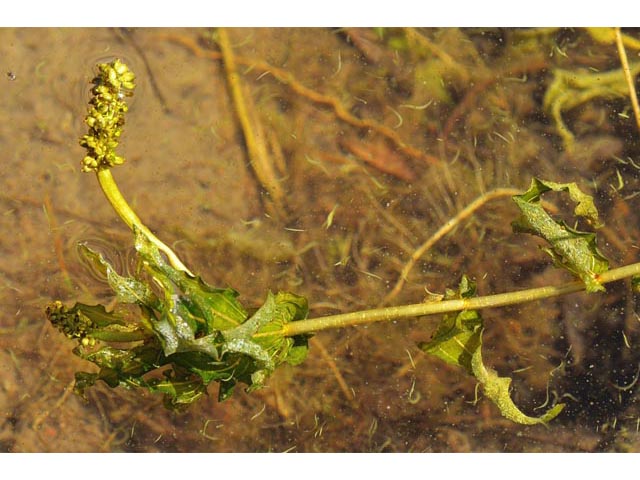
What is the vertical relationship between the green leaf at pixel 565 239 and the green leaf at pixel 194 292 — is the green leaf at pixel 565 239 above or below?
below

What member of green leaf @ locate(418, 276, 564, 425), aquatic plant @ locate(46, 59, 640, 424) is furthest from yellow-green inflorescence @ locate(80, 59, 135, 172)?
green leaf @ locate(418, 276, 564, 425)

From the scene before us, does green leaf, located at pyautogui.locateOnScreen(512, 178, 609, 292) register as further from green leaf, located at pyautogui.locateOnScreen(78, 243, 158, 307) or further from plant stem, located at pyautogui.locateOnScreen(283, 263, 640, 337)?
green leaf, located at pyautogui.locateOnScreen(78, 243, 158, 307)

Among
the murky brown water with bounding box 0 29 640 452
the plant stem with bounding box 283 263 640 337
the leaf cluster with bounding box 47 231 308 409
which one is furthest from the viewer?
the murky brown water with bounding box 0 29 640 452

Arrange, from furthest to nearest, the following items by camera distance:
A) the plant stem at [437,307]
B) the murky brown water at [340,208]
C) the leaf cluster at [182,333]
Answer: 1. the murky brown water at [340,208]
2. the plant stem at [437,307]
3. the leaf cluster at [182,333]

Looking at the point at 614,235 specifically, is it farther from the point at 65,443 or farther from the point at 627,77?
the point at 65,443

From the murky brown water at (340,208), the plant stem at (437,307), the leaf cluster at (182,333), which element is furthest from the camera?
the murky brown water at (340,208)

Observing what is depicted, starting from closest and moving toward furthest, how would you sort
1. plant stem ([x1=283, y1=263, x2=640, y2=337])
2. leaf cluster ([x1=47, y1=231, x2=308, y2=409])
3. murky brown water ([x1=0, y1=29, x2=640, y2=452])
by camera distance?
1. leaf cluster ([x1=47, y1=231, x2=308, y2=409])
2. plant stem ([x1=283, y1=263, x2=640, y2=337])
3. murky brown water ([x1=0, y1=29, x2=640, y2=452])

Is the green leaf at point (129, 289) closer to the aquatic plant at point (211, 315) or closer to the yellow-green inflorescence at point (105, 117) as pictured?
the aquatic plant at point (211, 315)

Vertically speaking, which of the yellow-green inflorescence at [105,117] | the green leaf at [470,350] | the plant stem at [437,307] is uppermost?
the yellow-green inflorescence at [105,117]

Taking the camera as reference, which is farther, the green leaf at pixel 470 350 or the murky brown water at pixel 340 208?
the murky brown water at pixel 340 208

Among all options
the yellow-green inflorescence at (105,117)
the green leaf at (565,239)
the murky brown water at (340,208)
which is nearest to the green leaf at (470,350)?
the green leaf at (565,239)

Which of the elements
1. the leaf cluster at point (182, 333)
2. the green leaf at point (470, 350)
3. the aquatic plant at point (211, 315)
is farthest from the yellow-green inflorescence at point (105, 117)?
the green leaf at point (470, 350)
